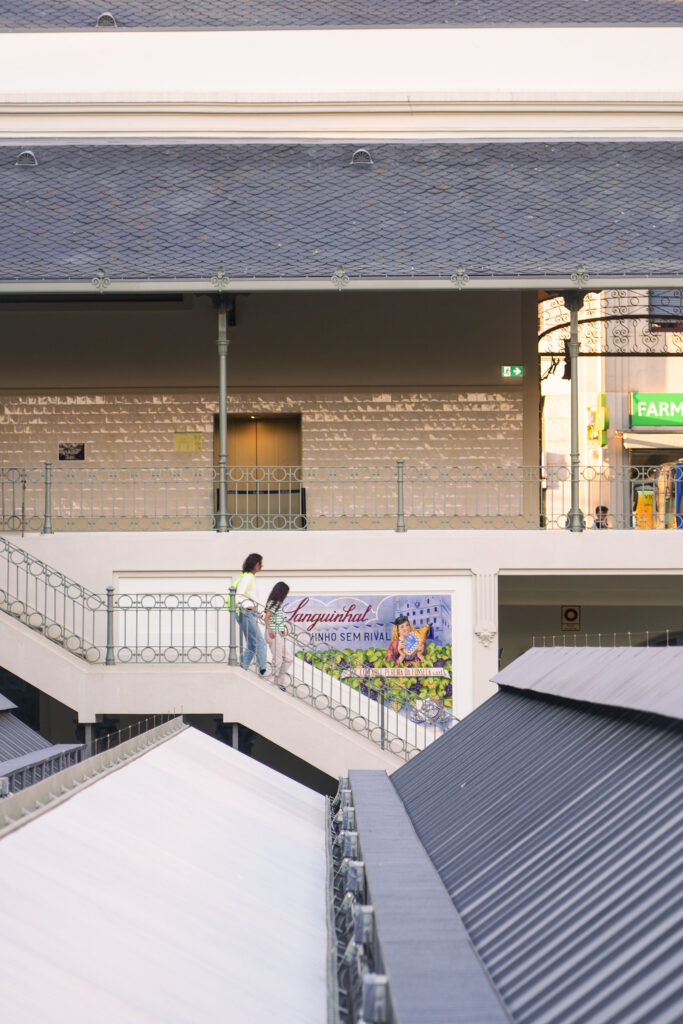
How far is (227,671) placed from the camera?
576 inches

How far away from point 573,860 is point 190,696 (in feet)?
35.4

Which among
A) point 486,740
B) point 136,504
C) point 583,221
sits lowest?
point 486,740

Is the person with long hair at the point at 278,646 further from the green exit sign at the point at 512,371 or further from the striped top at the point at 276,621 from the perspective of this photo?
the green exit sign at the point at 512,371

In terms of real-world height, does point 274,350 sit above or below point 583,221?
below

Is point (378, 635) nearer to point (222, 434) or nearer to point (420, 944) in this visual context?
point (222, 434)

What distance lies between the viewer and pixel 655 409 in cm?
3472

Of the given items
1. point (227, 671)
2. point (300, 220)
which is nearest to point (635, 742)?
point (227, 671)

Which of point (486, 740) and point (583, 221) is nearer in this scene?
point (486, 740)

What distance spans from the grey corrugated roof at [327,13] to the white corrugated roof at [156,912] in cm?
2005

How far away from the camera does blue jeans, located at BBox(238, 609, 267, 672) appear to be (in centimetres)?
1478

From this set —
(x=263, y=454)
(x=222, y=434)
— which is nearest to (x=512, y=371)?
(x=263, y=454)

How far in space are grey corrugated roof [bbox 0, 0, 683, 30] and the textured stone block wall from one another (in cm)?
663

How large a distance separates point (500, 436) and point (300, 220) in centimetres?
470

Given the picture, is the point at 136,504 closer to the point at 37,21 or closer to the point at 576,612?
the point at 576,612
